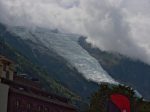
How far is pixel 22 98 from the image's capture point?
115000 millimetres

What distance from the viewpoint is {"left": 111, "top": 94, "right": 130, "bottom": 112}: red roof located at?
19031 millimetres

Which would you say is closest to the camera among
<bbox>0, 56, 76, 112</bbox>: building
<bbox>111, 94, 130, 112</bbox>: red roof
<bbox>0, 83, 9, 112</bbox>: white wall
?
<bbox>111, 94, 130, 112</bbox>: red roof

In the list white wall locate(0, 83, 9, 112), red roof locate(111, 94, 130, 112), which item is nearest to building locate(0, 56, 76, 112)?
white wall locate(0, 83, 9, 112)

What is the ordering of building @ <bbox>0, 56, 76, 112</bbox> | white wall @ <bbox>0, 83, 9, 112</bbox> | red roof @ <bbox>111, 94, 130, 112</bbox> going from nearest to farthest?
1. red roof @ <bbox>111, 94, 130, 112</bbox>
2. white wall @ <bbox>0, 83, 9, 112</bbox>
3. building @ <bbox>0, 56, 76, 112</bbox>

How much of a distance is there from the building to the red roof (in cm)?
8852

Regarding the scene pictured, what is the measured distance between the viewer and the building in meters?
108

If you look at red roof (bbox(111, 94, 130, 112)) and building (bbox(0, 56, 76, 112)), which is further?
building (bbox(0, 56, 76, 112))

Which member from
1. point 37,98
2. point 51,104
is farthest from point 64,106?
point 37,98

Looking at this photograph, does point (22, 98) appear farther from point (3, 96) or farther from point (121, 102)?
point (121, 102)

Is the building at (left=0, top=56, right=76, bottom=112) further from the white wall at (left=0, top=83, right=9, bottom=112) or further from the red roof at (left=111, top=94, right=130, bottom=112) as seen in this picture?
the red roof at (left=111, top=94, right=130, bottom=112)

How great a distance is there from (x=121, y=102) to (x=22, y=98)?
96958 millimetres

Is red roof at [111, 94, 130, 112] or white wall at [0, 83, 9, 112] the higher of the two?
white wall at [0, 83, 9, 112]

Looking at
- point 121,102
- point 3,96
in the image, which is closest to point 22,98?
point 3,96

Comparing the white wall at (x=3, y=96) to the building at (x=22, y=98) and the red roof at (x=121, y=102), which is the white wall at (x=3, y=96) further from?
the red roof at (x=121, y=102)
